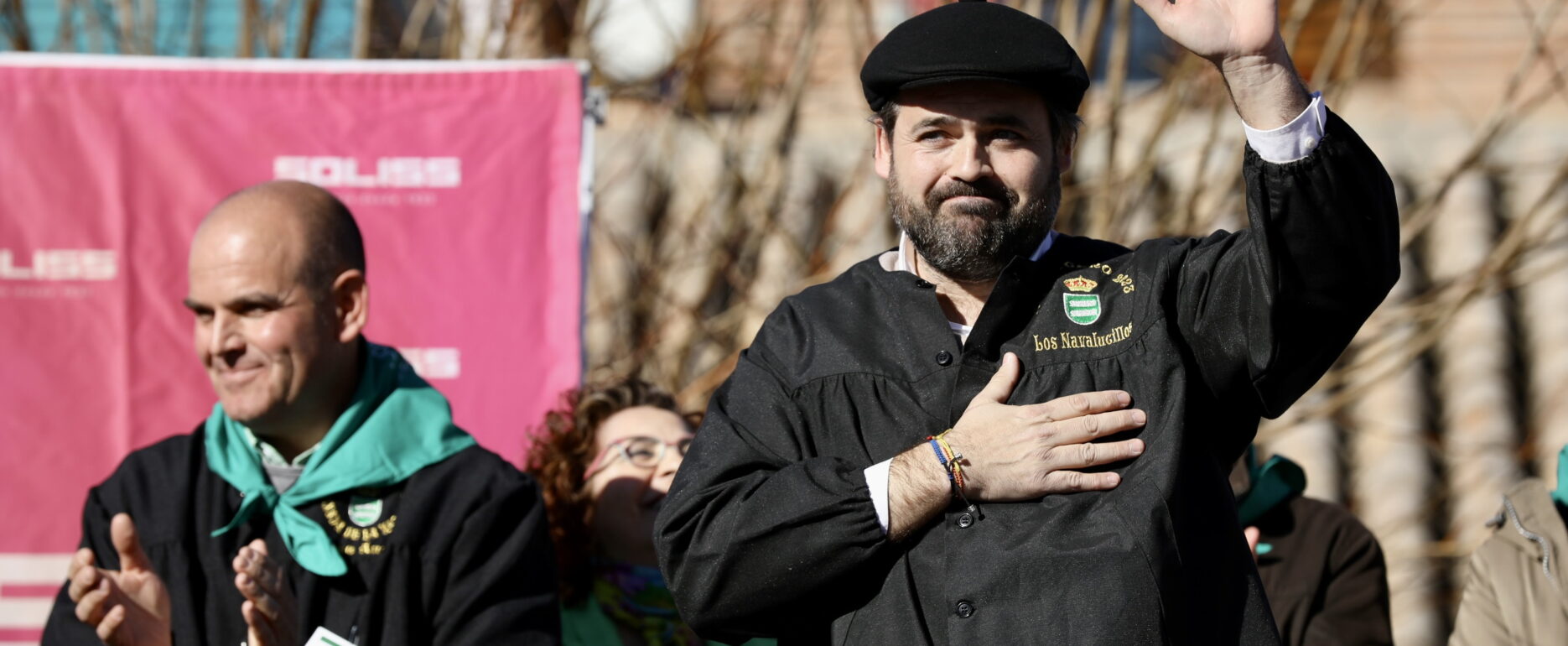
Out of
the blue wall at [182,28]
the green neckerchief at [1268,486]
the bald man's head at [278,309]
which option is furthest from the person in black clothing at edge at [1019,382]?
the blue wall at [182,28]

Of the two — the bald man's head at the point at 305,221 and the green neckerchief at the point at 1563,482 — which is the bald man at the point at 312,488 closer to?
the bald man's head at the point at 305,221

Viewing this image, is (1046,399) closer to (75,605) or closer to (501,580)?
(501,580)

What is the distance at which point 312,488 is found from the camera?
3129 mm

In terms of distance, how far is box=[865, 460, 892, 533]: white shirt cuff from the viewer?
2.15 meters

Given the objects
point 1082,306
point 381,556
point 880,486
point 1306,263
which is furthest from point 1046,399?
point 381,556

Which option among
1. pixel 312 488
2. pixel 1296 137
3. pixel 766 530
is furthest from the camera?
pixel 312 488

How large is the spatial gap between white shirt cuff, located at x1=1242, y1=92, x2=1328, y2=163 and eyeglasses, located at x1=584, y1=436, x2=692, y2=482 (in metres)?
1.95

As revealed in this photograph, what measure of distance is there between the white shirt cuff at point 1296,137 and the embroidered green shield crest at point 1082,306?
37cm

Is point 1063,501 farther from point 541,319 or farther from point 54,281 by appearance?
point 54,281

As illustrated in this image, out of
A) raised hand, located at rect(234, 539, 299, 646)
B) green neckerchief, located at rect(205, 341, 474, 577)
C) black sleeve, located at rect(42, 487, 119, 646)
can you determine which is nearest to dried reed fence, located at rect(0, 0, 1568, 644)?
green neckerchief, located at rect(205, 341, 474, 577)

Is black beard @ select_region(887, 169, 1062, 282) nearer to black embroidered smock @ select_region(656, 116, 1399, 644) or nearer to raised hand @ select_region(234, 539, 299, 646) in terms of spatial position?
black embroidered smock @ select_region(656, 116, 1399, 644)

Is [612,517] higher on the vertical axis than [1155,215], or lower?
lower

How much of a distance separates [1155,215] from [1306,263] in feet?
11.9

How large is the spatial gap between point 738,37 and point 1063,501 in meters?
4.56
